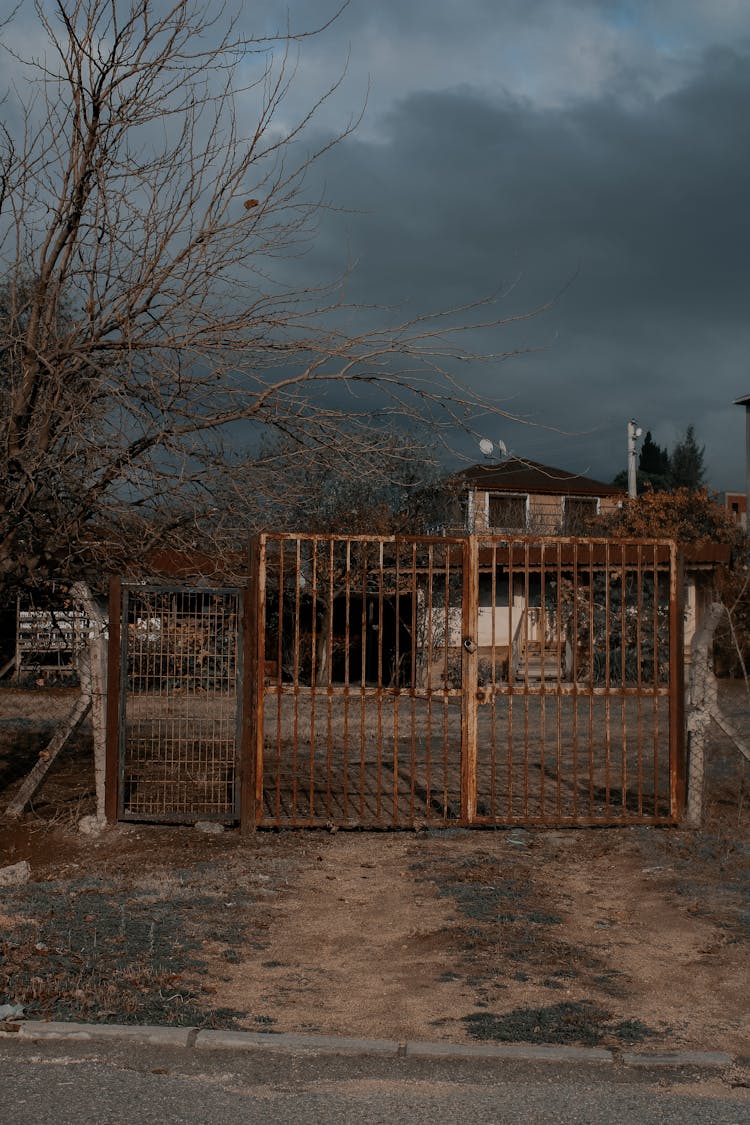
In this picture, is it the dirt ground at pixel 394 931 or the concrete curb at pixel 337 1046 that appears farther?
the dirt ground at pixel 394 931

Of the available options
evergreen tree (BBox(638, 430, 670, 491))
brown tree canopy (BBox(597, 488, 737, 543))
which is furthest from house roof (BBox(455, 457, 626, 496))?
evergreen tree (BBox(638, 430, 670, 491))

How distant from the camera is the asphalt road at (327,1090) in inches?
162

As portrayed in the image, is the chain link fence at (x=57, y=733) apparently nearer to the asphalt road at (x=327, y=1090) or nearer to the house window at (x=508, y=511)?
the asphalt road at (x=327, y=1090)

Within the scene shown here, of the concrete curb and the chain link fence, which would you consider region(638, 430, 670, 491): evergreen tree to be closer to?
the chain link fence

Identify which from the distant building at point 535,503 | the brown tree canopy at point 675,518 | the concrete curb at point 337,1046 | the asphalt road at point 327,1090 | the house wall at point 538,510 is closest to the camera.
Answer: the asphalt road at point 327,1090

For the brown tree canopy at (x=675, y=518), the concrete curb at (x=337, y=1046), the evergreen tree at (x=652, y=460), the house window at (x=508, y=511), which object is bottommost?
the concrete curb at (x=337, y=1046)

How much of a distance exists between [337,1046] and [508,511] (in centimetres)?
3887

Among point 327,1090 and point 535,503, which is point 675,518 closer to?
point 535,503

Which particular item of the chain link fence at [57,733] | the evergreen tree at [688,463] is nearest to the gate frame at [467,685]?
the chain link fence at [57,733]

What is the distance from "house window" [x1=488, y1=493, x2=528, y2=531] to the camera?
42.2 metres

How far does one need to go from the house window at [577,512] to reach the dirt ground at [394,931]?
29.0 metres

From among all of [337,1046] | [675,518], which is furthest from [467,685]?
[675,518]

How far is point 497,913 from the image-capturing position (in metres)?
7.03

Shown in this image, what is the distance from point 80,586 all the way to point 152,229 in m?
2.90
